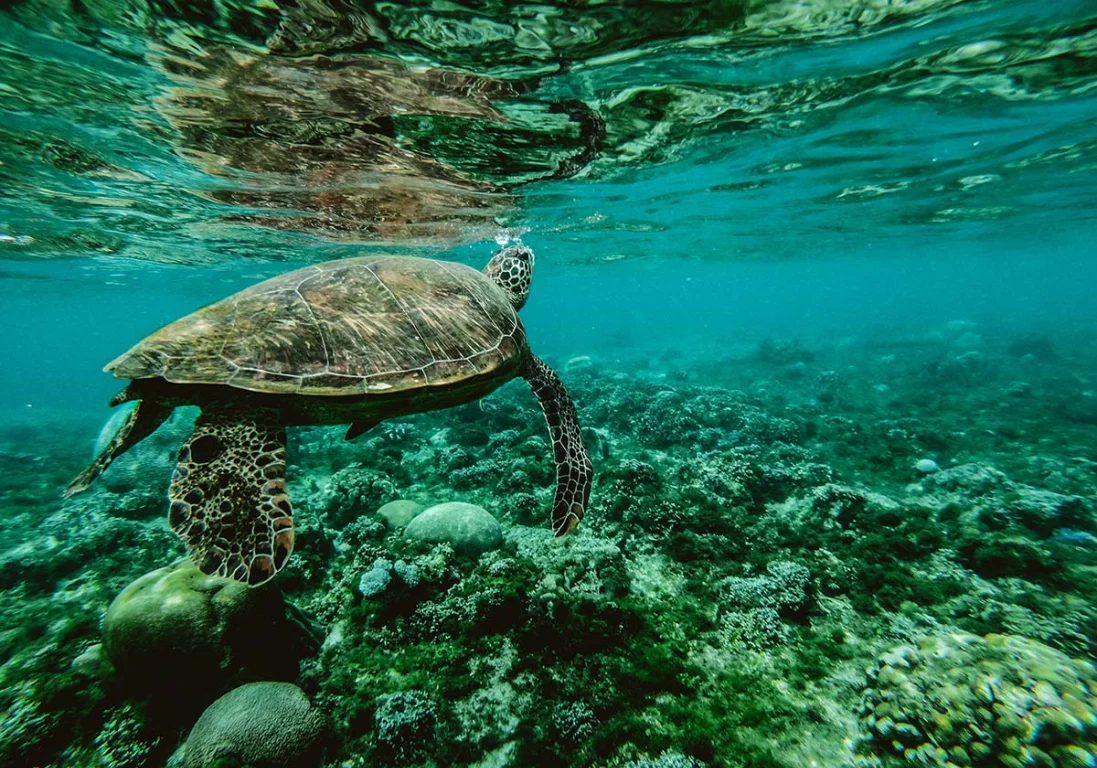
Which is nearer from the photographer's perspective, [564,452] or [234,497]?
[234,497]

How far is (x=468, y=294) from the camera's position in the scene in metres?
5.30

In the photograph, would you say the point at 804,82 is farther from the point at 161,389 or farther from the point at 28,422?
the point at 28,422

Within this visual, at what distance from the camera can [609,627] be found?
5004 mm

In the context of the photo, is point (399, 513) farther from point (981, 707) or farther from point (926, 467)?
point (926, 467)

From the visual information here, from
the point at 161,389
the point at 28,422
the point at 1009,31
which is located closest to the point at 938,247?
the point at 1009,31

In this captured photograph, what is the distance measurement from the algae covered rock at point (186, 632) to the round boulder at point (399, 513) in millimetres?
3254

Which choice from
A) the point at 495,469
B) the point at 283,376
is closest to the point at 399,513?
the point at 495,469

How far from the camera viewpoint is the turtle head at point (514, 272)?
7105 millimetres

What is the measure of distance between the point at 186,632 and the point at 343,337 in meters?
3.01

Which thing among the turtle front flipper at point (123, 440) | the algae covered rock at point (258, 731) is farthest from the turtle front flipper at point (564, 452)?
the turtle front flipper at point (123, 440)

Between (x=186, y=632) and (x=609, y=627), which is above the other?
(x=186, y=632)

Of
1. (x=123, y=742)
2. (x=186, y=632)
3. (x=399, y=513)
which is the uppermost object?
(x=186, y=632)

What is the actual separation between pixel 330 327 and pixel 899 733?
595cm

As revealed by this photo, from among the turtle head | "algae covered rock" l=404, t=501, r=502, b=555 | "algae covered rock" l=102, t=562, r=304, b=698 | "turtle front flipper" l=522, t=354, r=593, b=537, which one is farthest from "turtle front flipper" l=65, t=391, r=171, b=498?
the turtle head
